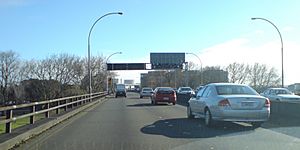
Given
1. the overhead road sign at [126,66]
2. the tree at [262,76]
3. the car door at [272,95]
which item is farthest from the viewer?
the tree at [262,76]

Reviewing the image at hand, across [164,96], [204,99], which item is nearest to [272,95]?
[164,96]

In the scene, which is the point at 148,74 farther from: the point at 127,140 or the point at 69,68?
the point at 127,140

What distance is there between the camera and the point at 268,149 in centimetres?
1093

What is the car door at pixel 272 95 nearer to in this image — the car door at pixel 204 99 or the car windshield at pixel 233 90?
the car door at pixel 204 99

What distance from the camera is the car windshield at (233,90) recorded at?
1658 centimetres

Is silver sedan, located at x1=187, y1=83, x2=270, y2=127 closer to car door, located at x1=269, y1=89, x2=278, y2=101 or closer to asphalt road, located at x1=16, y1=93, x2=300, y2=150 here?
asphalt road, located at x1=16, y1=93, x2=300, y2=150

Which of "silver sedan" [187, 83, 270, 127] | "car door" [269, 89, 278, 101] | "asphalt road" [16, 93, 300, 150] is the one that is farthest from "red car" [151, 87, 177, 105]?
"silver sedan" [187, 83, 270, 127]

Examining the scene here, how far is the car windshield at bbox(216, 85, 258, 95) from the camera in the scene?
653 inches

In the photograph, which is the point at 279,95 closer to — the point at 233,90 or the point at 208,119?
the point at 233,90

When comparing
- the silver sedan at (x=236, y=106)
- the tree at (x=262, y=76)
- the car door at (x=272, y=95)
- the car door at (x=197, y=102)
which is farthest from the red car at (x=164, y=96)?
the tree at (x=262, y=76)

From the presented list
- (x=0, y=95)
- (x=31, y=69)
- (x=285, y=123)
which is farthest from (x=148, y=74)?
(x=285, y=123)

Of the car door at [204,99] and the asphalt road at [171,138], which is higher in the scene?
the car door at [204,99]

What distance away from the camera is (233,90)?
54.9ft

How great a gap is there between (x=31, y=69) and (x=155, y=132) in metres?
91.8
